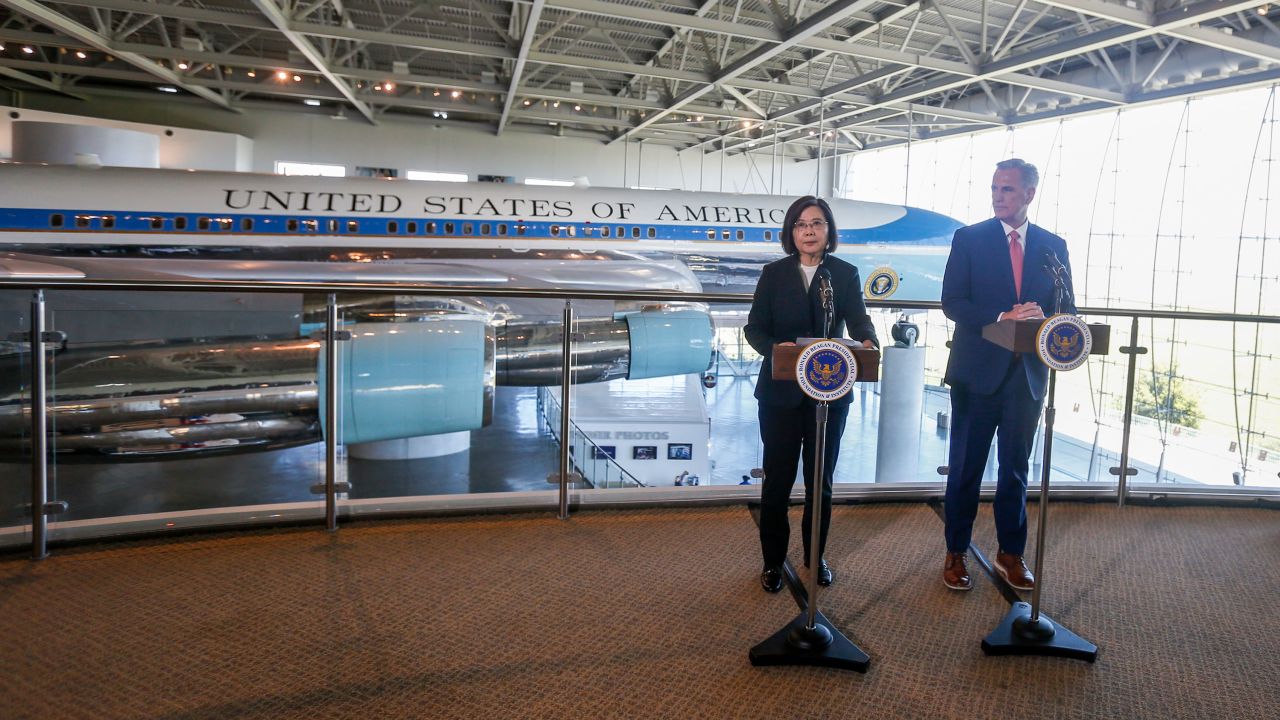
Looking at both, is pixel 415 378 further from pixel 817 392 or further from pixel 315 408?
pixel 817 392

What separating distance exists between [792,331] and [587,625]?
3.71ft

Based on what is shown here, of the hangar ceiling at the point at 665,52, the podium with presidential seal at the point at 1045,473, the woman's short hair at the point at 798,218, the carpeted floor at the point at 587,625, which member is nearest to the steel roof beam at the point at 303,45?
the hangar ceiling at the point at 665,52

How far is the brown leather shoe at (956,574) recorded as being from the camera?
8.63ft

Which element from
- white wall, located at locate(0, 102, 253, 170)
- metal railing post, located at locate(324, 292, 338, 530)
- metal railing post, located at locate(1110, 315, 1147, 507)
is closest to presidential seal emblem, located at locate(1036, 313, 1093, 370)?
metal railing post, located at locate(1110, 315, 1147, 507)

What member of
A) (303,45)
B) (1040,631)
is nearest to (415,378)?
(1040,631)

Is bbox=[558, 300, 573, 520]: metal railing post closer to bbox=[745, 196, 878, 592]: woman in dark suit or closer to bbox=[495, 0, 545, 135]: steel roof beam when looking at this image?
bbox=[745, 196, 878, 592]: woman in dark suit

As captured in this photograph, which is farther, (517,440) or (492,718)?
(517,440)

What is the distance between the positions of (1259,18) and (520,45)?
439 inches

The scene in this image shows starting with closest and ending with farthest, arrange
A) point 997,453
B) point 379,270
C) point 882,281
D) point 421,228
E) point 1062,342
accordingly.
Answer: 1. point 1062,342
2. point 997,453
3. point 379,270
4. point 421,228
5. point 882,281

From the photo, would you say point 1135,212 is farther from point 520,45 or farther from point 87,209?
point 87,209

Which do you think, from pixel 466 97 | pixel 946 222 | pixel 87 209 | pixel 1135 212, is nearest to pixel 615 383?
pixel 87 209

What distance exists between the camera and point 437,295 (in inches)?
136

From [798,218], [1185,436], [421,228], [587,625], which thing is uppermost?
[421,228]

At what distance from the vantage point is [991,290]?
2525mm
